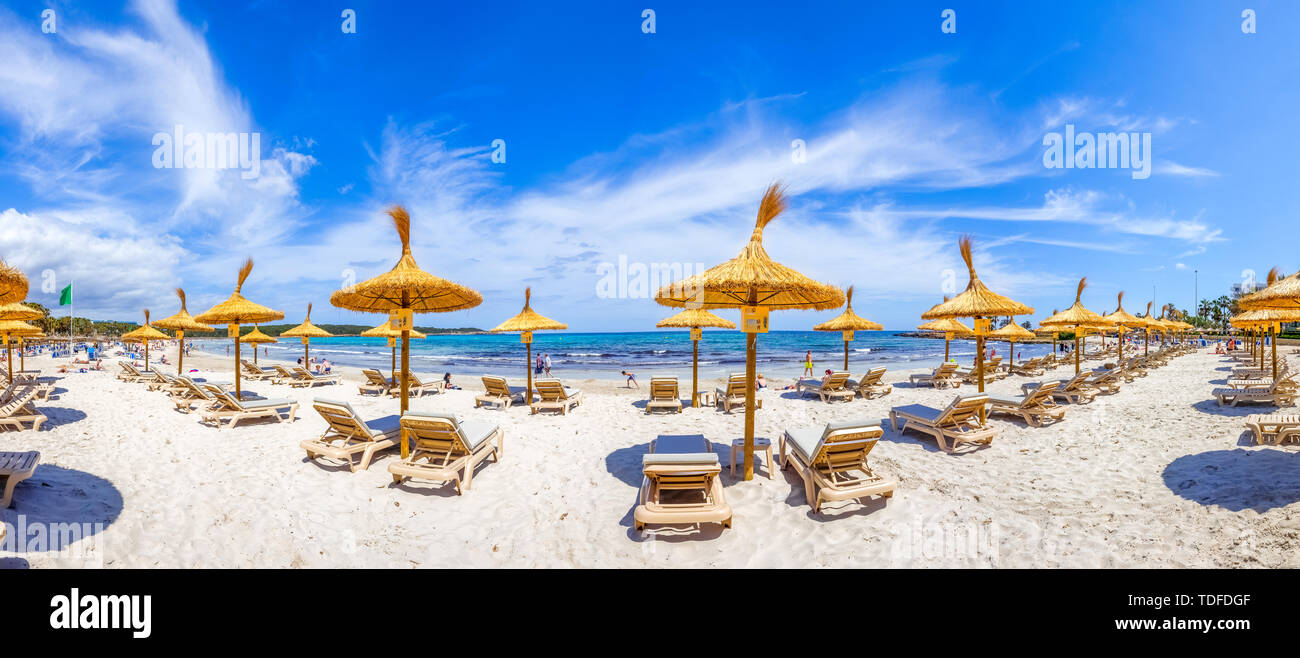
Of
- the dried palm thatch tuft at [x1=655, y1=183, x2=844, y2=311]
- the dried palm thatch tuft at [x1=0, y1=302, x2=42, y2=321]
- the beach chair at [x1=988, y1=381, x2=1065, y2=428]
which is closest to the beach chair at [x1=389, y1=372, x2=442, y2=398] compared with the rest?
the dried palm thatch tuft at [x1=0, y1=302, x2=42, y2=321]

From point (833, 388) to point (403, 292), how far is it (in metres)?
9.42

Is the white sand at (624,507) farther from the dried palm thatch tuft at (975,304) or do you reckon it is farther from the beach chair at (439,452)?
the dried palm thatch tuft at (975,304)

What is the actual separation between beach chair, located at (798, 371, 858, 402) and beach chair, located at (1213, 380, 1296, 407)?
6646 mm

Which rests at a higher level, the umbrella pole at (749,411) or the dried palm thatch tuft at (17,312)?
the dried palm thatch tuft at (17,312)

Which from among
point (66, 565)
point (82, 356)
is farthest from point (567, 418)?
point (82, 356)

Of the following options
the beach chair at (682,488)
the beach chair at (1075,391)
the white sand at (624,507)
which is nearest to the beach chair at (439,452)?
the white sand at (624,507)

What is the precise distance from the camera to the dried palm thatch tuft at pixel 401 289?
5543 mm

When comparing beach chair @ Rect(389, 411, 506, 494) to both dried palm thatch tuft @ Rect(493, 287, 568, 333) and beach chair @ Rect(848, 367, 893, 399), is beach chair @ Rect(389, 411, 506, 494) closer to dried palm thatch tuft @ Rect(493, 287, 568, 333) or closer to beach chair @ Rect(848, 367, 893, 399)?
dried palm thatch tuft @ Rect(493, 287, 568, 333)

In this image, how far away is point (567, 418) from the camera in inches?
341

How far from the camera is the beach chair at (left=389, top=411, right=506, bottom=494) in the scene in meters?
4.90

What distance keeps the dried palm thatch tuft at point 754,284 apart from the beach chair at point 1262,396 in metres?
9.58

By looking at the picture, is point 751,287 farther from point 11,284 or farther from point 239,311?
point 239,311
